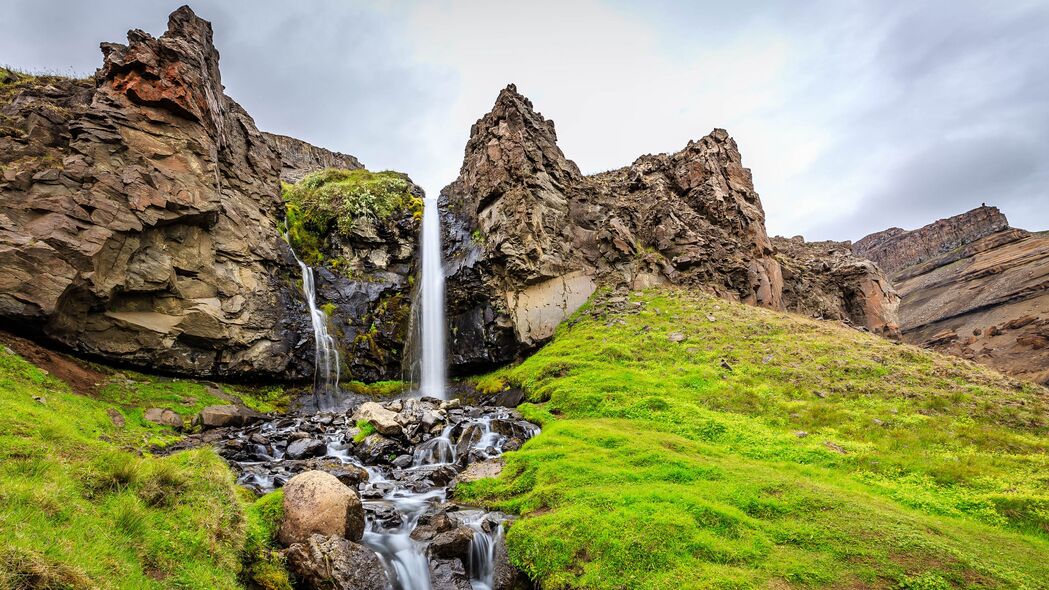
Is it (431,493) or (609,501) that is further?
(431,493)

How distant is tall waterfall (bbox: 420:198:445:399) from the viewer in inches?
1383

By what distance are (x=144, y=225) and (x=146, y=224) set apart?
11cm

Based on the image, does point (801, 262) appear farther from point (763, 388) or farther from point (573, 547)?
point (573, 547)

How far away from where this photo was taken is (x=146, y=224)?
23.8 meters

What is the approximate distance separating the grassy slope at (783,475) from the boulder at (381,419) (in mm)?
6313

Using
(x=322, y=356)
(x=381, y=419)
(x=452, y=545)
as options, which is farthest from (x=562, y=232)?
(x=452, y=545)

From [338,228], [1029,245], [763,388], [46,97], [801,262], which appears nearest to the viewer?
[763,388]

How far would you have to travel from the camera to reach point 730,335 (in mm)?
29125

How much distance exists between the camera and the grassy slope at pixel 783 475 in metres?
8.25

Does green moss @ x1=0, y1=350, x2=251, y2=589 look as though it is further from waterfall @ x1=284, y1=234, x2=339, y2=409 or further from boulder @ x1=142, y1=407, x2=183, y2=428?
waterfall @ x1=284, y1=234, x2=339, y2=409

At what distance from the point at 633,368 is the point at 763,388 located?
22.8 feet

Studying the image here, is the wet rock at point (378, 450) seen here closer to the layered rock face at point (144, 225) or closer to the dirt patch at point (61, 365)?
the dirt patch at point (61, 365)

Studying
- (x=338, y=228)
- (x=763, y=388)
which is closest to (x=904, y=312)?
(x=763, y=388)

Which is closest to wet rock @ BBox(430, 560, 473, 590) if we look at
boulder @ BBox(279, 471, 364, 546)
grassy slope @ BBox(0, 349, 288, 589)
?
boulder @ BBox(279, 471, 364, 546)
